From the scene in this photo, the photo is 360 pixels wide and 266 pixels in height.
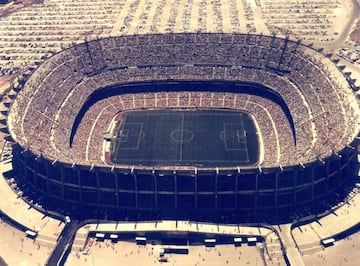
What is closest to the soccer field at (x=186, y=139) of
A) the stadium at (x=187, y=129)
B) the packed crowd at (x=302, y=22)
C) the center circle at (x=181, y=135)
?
the center circle at (x=181, y=135)

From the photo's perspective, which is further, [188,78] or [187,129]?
[188,78]

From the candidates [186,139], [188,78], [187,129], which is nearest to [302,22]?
[188,78]

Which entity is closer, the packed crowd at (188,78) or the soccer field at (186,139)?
the packed crowd at (188,78)

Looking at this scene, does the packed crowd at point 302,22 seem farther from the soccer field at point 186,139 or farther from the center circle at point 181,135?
the center circle at point 181,135

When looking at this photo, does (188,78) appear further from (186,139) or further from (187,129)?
(186,139)

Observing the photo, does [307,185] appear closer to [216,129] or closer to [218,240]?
[218,240]

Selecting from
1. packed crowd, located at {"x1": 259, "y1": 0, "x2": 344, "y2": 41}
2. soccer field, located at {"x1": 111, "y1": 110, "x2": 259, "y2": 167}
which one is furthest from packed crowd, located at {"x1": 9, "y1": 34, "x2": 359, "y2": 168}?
packed crowd, located at {"x1": 259, "y1": 0, "x2": 344, "y2": 41}
